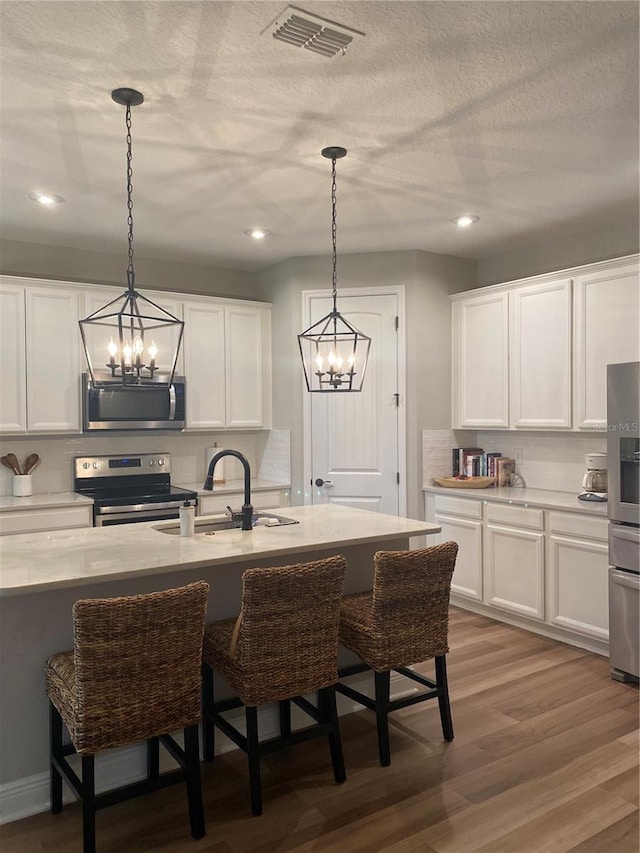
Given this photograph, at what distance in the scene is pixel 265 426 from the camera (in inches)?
219

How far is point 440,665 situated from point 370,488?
2.31 metres

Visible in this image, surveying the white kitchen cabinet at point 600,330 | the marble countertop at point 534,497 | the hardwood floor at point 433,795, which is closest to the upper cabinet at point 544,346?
the white kitchen cabinet at point 600,330

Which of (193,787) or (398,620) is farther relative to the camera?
(398,620)

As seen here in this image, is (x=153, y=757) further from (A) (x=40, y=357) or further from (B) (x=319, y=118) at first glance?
(A) (x=40, y=357)

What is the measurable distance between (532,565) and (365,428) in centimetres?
162

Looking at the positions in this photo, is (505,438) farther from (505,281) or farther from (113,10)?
(113,10)

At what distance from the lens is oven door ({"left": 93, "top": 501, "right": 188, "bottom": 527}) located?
4512 mm

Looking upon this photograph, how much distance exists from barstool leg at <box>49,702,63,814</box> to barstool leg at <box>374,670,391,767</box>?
1232 mm

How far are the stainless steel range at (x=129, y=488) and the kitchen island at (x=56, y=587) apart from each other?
164 cm

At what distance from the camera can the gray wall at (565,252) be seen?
436cm

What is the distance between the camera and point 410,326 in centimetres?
508

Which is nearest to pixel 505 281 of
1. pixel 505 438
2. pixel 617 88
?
pixel 505 438

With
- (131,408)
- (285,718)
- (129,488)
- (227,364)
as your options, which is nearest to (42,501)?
(129,488)

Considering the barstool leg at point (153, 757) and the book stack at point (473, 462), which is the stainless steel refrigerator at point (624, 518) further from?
the barstool leg at point (153, 757)
